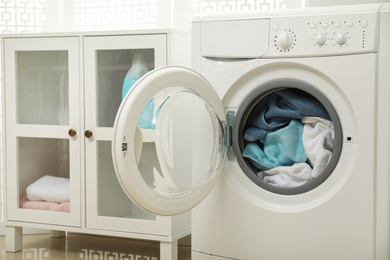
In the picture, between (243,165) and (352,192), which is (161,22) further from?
(352,192)

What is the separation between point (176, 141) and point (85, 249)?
0.81 m

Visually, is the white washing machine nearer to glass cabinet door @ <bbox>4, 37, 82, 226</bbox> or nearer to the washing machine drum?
the washing machine drum

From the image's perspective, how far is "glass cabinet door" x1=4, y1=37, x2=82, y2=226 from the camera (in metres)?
2.26

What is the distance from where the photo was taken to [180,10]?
8.01 feet

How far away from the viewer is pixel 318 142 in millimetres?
1646

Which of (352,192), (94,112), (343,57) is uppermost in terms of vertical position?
(343,57)

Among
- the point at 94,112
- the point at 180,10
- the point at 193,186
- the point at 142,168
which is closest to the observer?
the point at 142,168

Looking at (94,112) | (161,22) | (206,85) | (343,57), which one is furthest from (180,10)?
(343,57)

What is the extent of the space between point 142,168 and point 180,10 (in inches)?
42.7

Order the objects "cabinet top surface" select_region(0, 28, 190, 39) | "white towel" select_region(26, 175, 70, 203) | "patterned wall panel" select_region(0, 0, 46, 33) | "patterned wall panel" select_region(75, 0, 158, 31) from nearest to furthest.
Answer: "cabinet top surface" select_region(0, 28, 190, 39) < "white towel" select_region(26, 175, 70, 203) < "patterned wall panel" select_region(75, 0, 158, 31) < "patterned wall panel" select_region(0, 0, 46, 33)

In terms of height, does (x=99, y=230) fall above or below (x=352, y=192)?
below

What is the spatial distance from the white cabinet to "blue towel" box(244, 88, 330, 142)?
455 millimetres

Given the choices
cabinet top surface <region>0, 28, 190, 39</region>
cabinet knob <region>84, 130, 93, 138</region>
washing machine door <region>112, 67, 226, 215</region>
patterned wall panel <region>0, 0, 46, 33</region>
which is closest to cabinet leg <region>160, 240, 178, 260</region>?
washing machine door <region>112, 67, 226, 215</region>

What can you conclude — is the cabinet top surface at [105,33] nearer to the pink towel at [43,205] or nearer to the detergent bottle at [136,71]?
the detergent bottle at [136,71]
